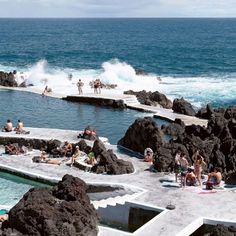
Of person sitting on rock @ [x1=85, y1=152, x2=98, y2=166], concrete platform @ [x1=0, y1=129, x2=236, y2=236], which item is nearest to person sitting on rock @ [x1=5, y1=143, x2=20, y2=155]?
concrete platform @ [x1=0, y1=129, x2=236, y2=236]

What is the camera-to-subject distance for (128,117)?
154ft

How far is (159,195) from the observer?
25.7 meters

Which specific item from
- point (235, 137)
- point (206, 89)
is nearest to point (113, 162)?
point (235, 137)

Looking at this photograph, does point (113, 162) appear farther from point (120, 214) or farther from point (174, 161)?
point (120, 214)

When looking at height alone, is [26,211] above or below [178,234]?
above

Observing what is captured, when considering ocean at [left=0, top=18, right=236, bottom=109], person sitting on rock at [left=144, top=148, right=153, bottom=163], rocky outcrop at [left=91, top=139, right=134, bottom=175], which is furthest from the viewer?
ocean at [left=0, top=18, right=236, bottom=109]

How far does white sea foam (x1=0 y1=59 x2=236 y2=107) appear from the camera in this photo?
6381cm

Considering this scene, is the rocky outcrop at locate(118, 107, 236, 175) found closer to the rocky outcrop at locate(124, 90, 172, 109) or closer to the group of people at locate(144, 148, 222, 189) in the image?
the group of people at locate(144, 148, 222, 189)

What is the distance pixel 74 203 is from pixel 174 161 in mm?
9328

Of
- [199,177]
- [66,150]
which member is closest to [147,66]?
[66,150]

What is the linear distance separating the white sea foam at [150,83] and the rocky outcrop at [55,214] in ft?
122

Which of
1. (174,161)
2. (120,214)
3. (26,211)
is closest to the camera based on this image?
(26,211)

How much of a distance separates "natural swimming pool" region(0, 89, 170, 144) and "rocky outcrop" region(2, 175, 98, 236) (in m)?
16.4

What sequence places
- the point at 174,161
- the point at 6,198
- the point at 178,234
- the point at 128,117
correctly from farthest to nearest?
the point at 128,117 < the point at 174,161 < the point at 6,198 < the point at 178,234
